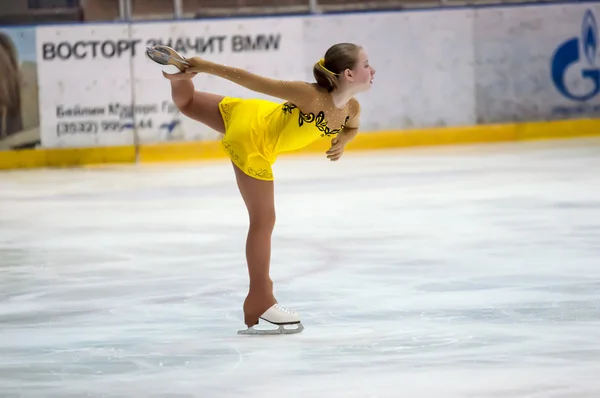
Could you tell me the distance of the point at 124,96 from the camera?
13.7 meters

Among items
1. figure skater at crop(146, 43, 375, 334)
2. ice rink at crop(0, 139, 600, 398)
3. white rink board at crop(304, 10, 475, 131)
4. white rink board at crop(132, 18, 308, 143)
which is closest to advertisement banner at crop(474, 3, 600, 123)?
white rink board at crop(304, 10, 475, 131)

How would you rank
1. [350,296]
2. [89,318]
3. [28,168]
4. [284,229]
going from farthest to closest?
[28,168] → [284,229] → [350,296] → [89,318]

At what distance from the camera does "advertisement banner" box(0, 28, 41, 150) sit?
1342cm

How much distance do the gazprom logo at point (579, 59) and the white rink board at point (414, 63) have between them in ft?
3.54

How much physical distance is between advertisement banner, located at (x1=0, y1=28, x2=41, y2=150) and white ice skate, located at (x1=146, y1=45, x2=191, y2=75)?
886 cm

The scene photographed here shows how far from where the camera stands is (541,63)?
49.4 ft

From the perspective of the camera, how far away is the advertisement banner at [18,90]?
44.0 feet

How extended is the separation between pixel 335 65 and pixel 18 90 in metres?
8.85

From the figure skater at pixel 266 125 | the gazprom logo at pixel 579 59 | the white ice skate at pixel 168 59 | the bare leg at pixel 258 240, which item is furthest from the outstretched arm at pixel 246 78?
the gazprom logo at pixel 579 59

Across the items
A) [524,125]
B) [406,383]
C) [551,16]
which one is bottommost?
[406,383]

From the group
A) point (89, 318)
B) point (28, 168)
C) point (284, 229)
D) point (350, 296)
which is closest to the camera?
point (89, 318)

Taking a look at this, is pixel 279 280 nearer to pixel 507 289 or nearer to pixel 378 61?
pixel 507 289

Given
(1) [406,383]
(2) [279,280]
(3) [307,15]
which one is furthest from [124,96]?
(1) [406,383]

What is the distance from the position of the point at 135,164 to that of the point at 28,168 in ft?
3.61
